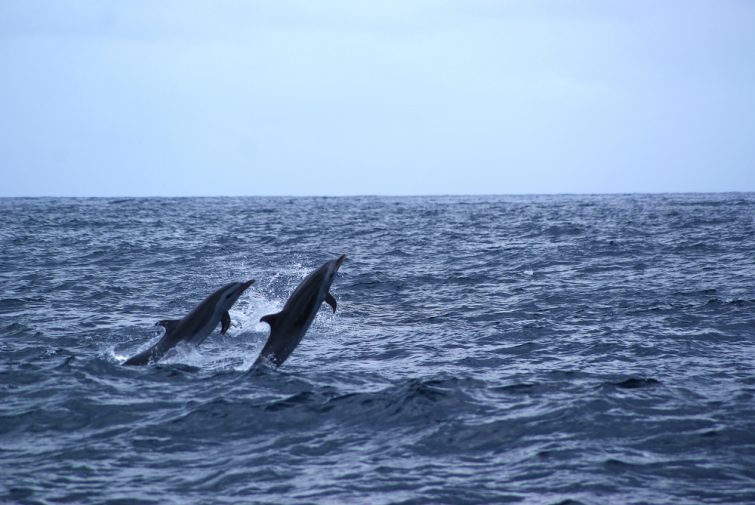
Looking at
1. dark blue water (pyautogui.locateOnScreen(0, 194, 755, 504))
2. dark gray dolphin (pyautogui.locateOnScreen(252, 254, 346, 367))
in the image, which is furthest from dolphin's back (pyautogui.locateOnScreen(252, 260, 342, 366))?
dark blue water (pyautogui.locateOnScreen(0, 194, 755, 504))

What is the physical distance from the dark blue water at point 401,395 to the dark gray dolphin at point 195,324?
0.32 m

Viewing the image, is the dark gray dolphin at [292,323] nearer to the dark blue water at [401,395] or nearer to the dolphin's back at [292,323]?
the dolphin's back at [292,323]

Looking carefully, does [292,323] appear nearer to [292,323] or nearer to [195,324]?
[292,323]

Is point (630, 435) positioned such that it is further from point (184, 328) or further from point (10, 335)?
point (10, 335)

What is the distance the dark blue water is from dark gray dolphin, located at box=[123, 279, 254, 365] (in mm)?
319

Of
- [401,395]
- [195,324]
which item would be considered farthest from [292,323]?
[401,395]

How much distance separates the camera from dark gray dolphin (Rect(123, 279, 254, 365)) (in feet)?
46.5

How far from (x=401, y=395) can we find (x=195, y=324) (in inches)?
168

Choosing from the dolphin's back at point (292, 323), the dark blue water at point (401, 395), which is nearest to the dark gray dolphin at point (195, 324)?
the dark blue water at point (401, 395)

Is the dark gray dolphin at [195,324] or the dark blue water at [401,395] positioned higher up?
the dark gray dolphin at [195,324]

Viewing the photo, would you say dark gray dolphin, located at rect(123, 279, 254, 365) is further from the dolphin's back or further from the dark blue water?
the dolphin's back

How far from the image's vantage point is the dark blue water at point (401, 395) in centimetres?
884

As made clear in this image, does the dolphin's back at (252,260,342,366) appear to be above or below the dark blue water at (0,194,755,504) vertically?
above

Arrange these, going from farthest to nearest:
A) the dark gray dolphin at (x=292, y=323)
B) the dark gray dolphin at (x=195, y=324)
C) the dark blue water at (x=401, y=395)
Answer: the dark gray dolphin at (x=195, y=324) → the dark gray dolphin at (x=292, y=323) → the dark blue water at (x=401, y=395)
